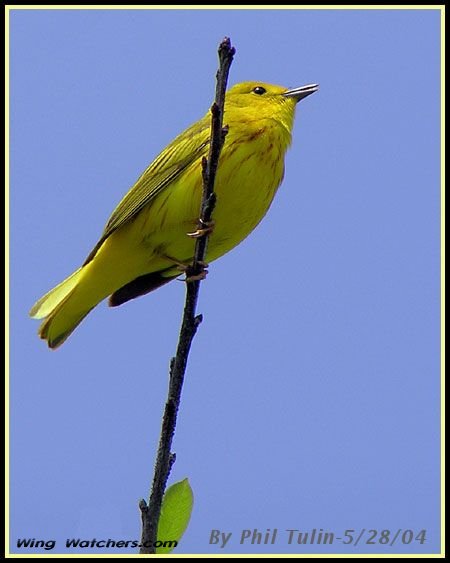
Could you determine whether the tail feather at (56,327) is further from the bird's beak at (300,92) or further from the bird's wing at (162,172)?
the bird's beak at (300,92)

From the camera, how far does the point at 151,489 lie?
2.81 meters

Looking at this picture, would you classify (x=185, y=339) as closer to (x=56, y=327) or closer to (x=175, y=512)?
(x=175, y=512)

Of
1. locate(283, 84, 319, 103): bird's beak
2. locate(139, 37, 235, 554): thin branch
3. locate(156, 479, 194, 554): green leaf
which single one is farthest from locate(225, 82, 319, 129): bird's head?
locate(156, 479, 194, 554): green leaf

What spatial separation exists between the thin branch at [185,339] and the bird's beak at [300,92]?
2620 mm

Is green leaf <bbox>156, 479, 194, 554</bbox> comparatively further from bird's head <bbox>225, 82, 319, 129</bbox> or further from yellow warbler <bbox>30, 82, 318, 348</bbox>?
bird's head <bbox>225, 82, 319, 129</bbox>

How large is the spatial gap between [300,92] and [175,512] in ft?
13.2

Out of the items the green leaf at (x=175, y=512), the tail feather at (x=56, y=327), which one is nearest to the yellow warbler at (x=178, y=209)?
the tail feather at (x=56, y=327)

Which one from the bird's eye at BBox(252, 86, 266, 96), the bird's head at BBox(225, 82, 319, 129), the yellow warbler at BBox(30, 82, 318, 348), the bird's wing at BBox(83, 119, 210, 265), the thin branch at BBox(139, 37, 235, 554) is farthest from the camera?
the bird's eye at BBox(252, 86, 266, 96)

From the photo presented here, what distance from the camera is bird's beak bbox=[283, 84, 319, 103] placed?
6074mm

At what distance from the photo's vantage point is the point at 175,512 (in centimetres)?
276

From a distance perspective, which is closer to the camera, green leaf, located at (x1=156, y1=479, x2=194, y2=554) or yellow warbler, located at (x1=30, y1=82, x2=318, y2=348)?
green leaf, located at (x1=156, y1=479, x2=194, y2=554)

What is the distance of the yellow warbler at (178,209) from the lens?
5223 mm

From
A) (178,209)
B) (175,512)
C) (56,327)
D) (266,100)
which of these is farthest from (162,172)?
(175,512)

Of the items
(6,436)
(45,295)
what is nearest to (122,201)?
(45,295)
